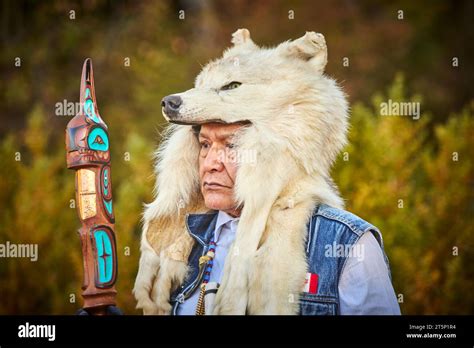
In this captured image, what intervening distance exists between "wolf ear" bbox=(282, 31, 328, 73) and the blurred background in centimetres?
261

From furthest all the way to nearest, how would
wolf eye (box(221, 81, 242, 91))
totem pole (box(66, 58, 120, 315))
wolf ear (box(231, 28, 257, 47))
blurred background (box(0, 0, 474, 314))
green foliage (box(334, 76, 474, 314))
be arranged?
blurred background (box(0, 0, 474, 314)), green foliage (box(334, 76, 474, 314)), wolf ear (box(231, 28, 257, 47)), wolf eye (box(221, 81, 242, 91)), totem pole (box(66, 58, 120, 315))

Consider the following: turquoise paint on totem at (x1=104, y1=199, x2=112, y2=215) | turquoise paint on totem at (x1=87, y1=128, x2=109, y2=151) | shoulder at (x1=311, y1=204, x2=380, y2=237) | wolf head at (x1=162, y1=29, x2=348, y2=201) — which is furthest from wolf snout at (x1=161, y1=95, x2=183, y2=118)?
shoulder at (x1=311, y1=204, x2=380, y2=237)

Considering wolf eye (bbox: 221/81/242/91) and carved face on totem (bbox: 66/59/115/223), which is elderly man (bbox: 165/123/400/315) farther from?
carved face on totem (bbox: 66/59/115/223)

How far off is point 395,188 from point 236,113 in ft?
10.9

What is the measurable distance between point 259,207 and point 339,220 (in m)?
0.29

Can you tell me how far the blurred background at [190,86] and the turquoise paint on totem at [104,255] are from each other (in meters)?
2.63

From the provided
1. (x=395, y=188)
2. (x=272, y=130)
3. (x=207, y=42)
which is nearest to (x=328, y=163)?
(x=272, y=130)

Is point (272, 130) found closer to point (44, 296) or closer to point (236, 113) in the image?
A: point (236, 113)

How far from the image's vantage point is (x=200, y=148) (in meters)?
3.22

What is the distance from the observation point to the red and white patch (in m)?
2.81

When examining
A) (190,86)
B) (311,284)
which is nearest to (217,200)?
(311,284)

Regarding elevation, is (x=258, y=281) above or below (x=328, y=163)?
below

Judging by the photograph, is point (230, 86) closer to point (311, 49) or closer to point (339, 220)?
point (311, 49)

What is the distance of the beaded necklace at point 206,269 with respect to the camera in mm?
3010
